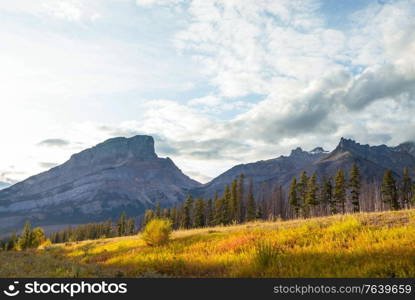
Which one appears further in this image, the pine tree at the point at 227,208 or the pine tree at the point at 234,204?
the pine tree at the point at 227,208

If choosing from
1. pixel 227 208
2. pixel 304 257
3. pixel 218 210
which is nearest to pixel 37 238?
pixel 218 210

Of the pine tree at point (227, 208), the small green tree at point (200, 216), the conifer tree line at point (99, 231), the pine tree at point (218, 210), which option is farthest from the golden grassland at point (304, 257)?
the conifer tree line at point (99, 231)

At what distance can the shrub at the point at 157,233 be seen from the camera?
70.5 ft

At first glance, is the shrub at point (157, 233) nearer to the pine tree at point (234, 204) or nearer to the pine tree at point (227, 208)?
the pine tree at point (234, 204)

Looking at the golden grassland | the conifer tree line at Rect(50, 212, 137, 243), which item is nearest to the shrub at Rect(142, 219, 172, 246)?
the golden grassland

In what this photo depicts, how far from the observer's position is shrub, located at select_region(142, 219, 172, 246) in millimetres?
21484

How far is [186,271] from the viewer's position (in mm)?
12656

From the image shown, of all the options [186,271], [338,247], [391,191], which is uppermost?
[391,191]

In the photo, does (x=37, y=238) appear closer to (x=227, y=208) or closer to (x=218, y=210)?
(x=218, y=210)

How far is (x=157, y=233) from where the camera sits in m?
21.4

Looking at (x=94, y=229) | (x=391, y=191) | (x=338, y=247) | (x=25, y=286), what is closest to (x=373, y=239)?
(x=338, y=247)

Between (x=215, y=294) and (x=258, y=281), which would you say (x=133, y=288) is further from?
(x=258, y=281)

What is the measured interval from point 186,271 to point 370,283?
7340mm

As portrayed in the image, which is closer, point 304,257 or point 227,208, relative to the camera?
point 304,257
